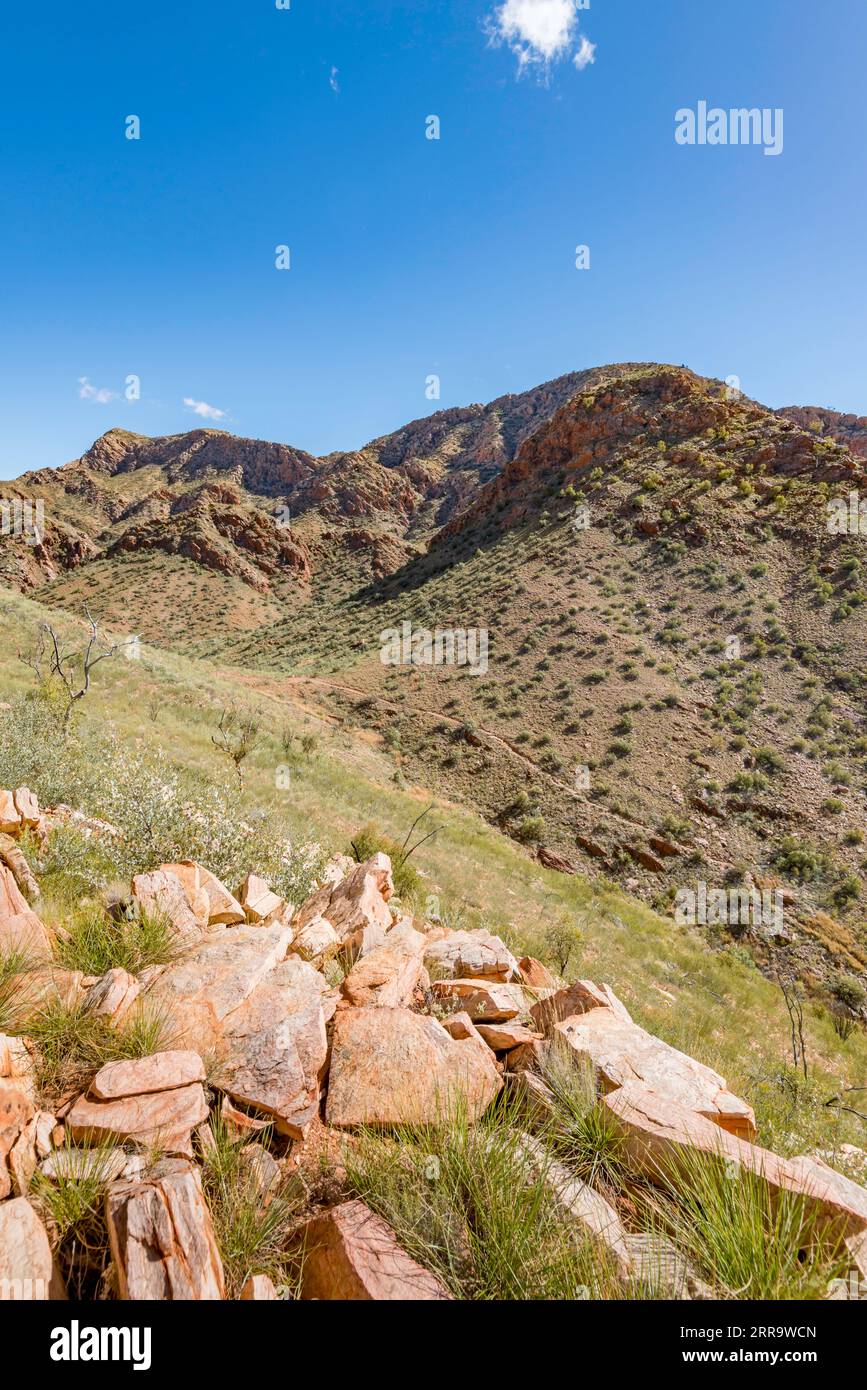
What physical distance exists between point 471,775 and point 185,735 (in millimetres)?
9998

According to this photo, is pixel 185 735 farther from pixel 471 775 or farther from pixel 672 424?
pixel 672 424

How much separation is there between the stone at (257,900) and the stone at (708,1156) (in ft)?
11.1

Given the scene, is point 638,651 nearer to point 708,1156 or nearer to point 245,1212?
point 708,1156

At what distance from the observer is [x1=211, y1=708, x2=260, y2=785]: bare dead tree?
43.7ft

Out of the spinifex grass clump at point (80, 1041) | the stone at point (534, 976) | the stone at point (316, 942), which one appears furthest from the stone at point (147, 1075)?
the stone at point (534, 976)

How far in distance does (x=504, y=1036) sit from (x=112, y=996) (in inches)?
96.4

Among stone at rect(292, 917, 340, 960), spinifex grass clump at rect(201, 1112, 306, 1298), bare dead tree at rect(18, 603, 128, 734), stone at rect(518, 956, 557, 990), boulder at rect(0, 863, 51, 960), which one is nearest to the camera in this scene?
spinifex grass clump at rect(201, 1112, 306, 1298)

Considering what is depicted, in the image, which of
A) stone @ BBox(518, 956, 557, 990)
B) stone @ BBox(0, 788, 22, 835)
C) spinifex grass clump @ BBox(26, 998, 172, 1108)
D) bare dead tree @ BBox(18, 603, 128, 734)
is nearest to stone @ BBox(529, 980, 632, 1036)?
stone @ BBox(518, 956, 557, 990)

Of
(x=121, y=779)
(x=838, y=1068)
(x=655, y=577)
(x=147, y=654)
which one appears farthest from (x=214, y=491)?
(x=838, y=1068)

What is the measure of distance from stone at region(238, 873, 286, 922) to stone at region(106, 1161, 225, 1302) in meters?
2.96

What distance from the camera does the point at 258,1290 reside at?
185 centimetres

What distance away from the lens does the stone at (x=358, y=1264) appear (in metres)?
1.93

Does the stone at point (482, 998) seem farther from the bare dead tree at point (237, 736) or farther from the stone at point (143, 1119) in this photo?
the bare dead tree at point (237, 736)

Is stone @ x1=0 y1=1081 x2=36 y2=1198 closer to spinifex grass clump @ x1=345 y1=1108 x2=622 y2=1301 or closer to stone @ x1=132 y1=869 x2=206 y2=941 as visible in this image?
spinifex grass clump @ x1=345 y1=1108 x2=622 y2=1301
